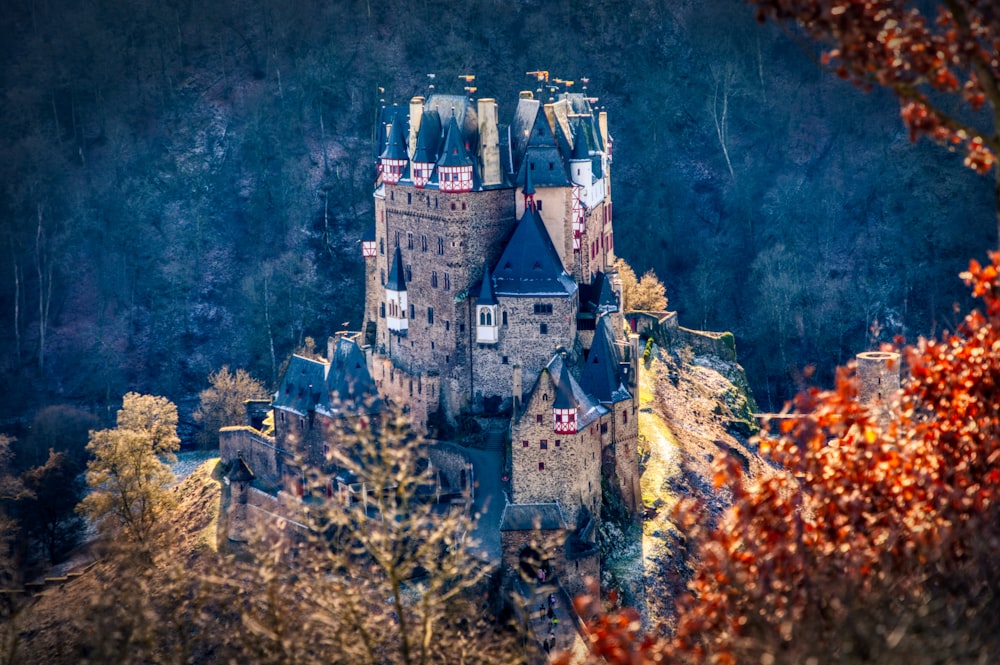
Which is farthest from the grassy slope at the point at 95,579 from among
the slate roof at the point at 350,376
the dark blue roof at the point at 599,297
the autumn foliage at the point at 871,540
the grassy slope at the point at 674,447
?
the autumn foliage at the point at 871,540

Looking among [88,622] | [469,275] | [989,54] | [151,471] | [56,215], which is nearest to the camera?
[989,54]

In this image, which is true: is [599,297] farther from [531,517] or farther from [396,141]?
[531,517]

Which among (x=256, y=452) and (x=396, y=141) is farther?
(x=256, y=452)

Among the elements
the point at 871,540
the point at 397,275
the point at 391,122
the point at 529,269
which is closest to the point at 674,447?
the point at 529,269

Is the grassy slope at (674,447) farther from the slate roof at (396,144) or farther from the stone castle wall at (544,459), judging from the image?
the slate roof at (396,144)

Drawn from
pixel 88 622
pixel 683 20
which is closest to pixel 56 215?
pixel 683 20

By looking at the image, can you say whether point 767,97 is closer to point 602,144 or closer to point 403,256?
point 602,144
